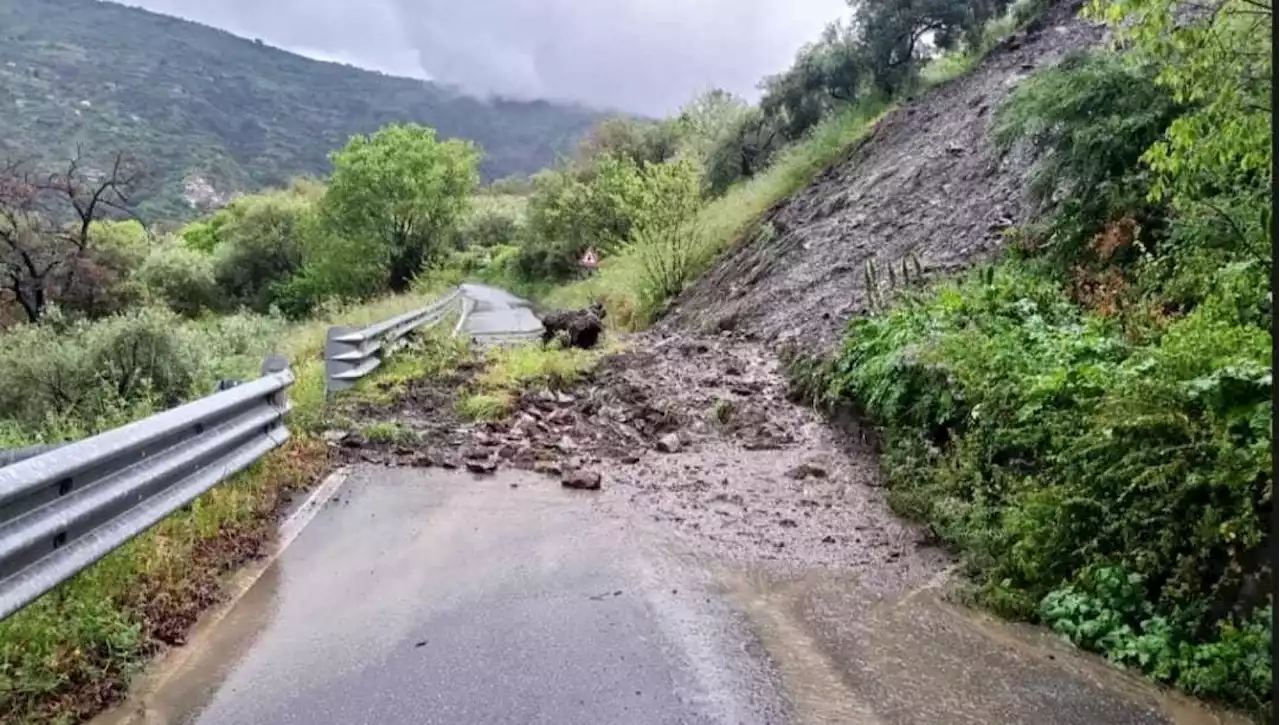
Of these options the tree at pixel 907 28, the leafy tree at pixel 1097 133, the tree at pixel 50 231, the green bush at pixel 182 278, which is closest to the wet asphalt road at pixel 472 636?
the leafy tree at pixel 1097 133

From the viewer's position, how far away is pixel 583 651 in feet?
12.5

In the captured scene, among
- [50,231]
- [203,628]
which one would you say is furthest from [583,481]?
[50,231]


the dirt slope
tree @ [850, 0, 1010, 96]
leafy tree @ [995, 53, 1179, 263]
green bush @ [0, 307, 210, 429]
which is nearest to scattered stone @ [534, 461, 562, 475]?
the dirt slope

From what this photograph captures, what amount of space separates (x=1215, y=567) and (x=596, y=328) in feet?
33.1

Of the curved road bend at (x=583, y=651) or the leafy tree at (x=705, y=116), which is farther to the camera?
the leafy tree at (x=705, y=116)

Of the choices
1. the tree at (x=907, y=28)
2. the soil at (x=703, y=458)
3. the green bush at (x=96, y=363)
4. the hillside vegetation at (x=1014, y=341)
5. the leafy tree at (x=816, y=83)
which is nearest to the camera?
the hillside vegetation at (x=1014, y=341)

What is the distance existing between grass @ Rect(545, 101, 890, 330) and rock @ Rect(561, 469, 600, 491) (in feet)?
54.2

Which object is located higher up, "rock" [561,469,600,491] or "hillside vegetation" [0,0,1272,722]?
"hillside vegetation" [0,0,1272,722]

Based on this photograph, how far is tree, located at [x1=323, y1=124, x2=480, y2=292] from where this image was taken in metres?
54.4

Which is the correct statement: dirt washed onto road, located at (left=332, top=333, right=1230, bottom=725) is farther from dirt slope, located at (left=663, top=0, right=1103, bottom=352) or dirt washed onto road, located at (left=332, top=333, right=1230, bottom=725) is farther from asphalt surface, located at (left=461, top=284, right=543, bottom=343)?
asphalt surface, located at (left=461, top=284, right=543, bottom=343)

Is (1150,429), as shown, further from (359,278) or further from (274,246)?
(274,246)

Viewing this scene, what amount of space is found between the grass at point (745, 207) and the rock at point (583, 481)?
16.5 m

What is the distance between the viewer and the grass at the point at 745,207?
24453 millimetres

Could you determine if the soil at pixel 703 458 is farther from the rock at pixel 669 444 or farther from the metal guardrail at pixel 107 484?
the metal guardrail at pixel 107 484
